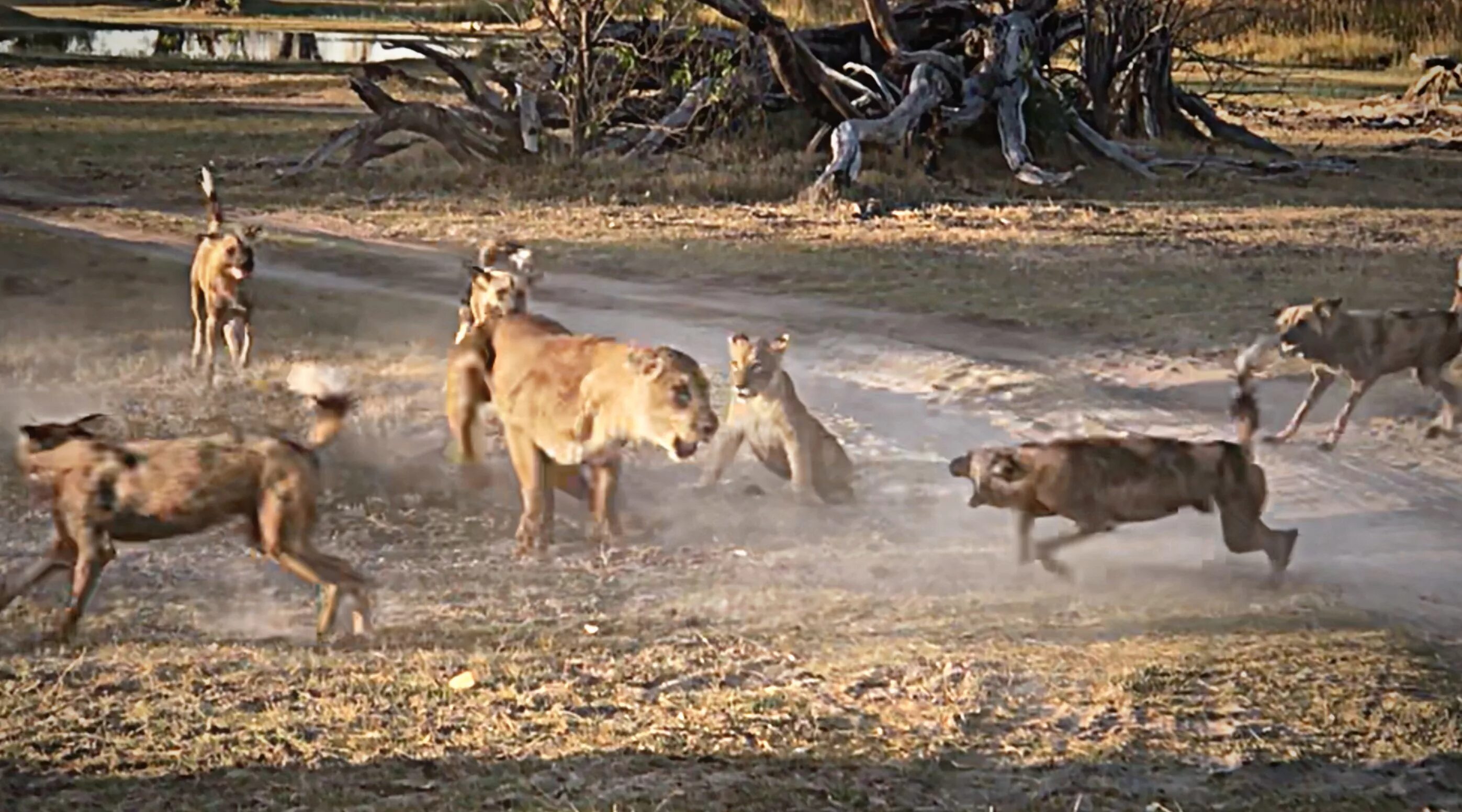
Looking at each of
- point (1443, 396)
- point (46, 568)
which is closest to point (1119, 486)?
point (1443, 396)

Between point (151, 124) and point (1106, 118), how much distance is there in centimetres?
1213

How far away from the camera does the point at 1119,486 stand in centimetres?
769

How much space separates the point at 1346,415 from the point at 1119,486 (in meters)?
2.94

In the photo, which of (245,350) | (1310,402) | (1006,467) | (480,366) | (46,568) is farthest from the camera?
(245,350)

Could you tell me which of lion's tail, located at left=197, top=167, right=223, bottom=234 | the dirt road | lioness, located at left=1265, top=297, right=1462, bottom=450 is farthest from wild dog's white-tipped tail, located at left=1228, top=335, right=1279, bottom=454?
lion's tail, located at left=197, top=167, right=223, bottom=234

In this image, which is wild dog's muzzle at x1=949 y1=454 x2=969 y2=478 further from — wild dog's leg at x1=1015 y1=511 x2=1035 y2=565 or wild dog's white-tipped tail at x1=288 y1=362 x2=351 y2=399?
wild dog's white-tipped tail at x1=288 y1=362 x2=351 y2=399

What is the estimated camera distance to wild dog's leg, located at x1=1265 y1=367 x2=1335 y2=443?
10227 millimetres

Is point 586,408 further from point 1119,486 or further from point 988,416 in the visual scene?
point 988,416

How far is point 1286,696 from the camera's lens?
6496 millimetres

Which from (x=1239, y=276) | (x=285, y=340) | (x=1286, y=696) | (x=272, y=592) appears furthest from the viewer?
(x=1239, y=276)

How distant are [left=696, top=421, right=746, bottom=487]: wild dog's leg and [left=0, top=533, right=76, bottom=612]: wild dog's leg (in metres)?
3.07

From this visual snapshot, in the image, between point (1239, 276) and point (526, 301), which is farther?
point (1239, 276)

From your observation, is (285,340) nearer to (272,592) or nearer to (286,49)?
(272,592)

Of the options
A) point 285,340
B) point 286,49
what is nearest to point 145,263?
point 285,340
